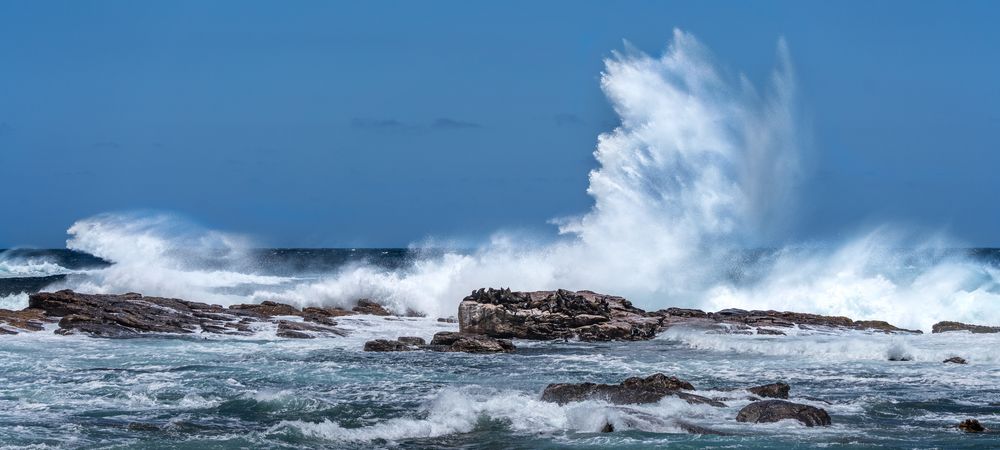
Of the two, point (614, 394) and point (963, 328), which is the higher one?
point (963, 328)

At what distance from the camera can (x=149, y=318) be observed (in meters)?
32.1

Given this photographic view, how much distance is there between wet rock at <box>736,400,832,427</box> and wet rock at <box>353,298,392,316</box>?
26.4 meters

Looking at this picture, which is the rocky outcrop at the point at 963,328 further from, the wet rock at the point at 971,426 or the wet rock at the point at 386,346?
the wet rock at the point at 971,426

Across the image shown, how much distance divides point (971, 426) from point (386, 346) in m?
15.6

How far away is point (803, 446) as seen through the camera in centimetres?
1334

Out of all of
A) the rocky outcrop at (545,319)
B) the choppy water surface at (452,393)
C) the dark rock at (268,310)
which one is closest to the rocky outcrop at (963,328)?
the choppy water surface at (452,393)

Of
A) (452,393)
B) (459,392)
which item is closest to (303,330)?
(459,392)

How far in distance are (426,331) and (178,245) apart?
45.2m

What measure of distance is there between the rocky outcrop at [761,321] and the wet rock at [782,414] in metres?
16.9

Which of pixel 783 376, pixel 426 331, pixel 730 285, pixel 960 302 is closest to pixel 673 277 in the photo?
pixel 730 285

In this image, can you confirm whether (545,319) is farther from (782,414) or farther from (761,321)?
(782,414)

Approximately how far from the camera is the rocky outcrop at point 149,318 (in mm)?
30078

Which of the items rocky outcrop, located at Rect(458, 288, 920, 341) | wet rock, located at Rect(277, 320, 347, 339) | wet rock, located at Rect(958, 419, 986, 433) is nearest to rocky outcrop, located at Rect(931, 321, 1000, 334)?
rocky outcrop, located at Rect(458, 288, 920, 341)

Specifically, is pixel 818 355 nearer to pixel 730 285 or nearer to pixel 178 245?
pixel 730 285
